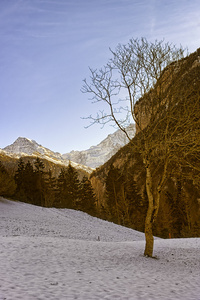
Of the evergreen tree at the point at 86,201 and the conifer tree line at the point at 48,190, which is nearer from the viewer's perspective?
the conifer tree line at the point at 48,190

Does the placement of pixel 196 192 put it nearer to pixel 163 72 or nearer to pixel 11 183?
pixel 11 183

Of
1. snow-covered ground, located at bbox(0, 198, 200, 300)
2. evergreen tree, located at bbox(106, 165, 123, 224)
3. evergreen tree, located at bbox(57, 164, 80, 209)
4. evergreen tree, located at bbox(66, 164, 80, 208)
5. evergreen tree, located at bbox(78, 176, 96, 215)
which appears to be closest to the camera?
snow-covered ground, located at bbox(0, 198, 200, 300)

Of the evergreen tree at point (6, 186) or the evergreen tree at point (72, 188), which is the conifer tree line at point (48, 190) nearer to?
the evergreen tree at point (72, 188)

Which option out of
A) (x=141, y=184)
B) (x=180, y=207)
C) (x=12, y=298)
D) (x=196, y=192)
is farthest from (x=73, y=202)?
(x=12, y=298)

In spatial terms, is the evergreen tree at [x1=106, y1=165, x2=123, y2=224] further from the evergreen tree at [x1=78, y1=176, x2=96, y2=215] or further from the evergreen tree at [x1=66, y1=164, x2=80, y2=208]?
the evergreen tree at [x1=66, y1=164, x2=80, y2=208]

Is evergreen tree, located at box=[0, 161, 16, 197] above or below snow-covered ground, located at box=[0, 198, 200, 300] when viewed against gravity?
above

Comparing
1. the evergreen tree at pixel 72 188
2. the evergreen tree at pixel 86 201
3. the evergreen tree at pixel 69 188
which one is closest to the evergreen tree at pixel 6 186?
the evergreen tree at pixel 72 188

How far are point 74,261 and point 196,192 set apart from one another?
5329 centimetres

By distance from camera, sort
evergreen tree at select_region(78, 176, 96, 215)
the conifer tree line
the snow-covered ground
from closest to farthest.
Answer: the snow-covered ground → the conifer tree line → evergreen tree at select_region(78, 176, 96, 215)

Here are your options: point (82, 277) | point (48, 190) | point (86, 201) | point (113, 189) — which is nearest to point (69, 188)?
point (48, 190)

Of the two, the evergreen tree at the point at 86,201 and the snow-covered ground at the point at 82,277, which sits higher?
the evergreen tree at the point at 86,201

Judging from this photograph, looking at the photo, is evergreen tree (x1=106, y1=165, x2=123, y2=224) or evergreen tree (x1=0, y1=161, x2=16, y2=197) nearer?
evergreen tree (x1=0, y1=161, x2=16, y2=197)

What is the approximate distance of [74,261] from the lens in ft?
28.4

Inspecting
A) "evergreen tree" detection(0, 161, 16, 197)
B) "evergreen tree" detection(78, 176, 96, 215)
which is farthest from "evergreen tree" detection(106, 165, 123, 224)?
"evergreen tree" detection(0, 161, 16, 197)
